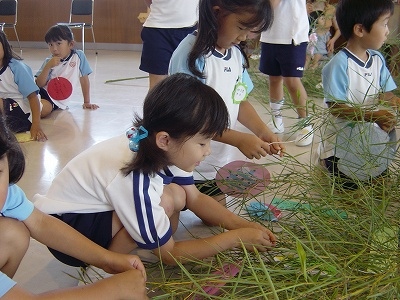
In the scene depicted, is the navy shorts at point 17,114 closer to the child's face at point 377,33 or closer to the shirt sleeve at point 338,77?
the shirt sleeve at point 338,77

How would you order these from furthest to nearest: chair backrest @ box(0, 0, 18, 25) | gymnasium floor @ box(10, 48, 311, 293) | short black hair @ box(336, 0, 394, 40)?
chair backrest @ box(0, 0, 18, 25) < short black hair @ box(336, 0, 394, 40) < gymnasium floor @ box(10, 48, 311, 293)

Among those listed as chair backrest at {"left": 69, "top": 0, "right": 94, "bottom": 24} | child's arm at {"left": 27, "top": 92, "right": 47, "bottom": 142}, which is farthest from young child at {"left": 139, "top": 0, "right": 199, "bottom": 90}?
chair backrest at {"left": 69, "top": 0, "right": 94, "bottom": 24}

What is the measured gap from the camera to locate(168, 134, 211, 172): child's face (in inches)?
38.0

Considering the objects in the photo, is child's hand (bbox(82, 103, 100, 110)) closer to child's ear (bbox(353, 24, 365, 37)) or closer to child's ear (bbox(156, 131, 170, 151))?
child's ear (bbox(353, 24, 365, 37))

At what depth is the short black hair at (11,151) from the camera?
819mm

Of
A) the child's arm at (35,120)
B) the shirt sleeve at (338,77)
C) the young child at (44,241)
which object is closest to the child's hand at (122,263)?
the young child at (44,241)

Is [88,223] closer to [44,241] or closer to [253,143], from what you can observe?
[44,241]

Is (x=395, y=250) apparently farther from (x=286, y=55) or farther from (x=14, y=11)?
(x=14, y=11)

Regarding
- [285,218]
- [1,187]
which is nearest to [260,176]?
[285,218]

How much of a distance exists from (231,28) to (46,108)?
4.96ft

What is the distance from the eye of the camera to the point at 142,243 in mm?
977

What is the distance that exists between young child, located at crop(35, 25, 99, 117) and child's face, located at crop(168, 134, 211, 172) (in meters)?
1.70

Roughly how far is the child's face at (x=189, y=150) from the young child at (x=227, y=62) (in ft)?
0.87

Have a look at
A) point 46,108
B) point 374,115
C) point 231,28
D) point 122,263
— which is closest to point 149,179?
point 122,263
